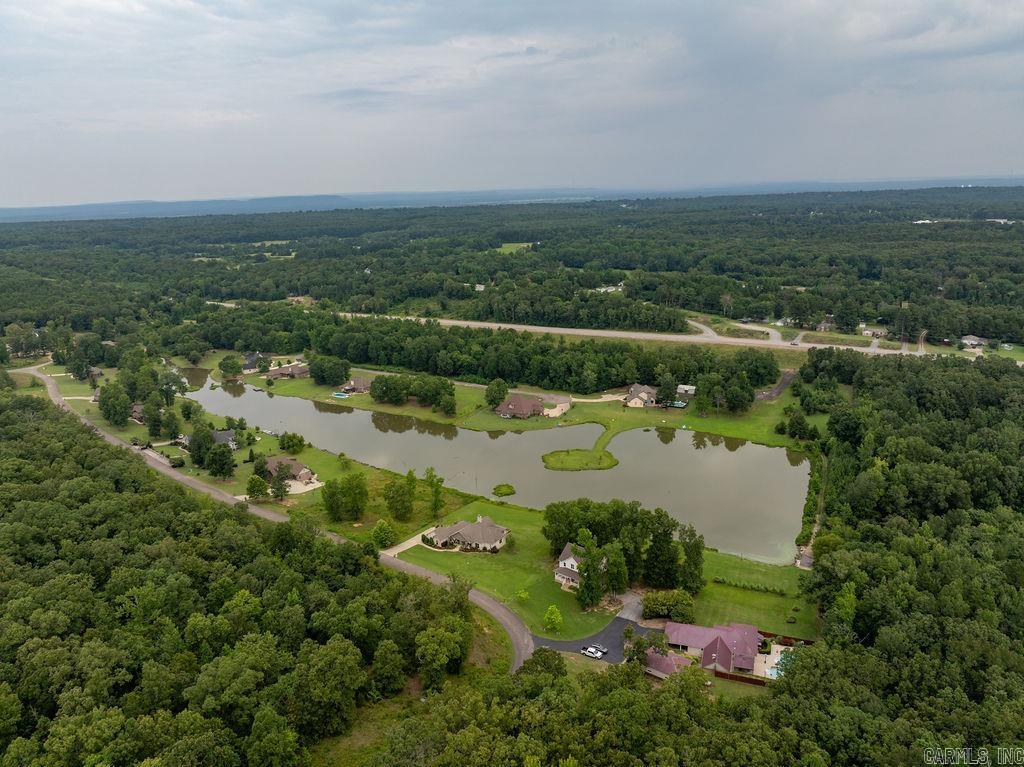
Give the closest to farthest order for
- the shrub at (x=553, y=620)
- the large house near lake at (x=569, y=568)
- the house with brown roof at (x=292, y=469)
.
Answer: the shrub at (x=553, y=620)
the large house near lake at (x=569, y=568)
the house with brown roof at (x=292, y=469)

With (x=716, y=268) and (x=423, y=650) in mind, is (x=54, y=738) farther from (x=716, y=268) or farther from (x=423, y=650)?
(x=716, y=268)

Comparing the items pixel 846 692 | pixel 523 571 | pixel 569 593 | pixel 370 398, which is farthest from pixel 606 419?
pixel 846 692

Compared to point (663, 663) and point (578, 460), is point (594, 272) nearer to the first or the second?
point (578, 460)

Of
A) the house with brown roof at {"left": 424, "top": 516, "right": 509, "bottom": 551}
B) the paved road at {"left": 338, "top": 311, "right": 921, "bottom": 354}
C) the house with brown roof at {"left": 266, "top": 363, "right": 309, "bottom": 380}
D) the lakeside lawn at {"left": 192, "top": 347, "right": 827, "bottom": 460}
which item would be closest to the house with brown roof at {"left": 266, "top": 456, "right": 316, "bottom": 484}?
the house with brown roof at {"left": 424, "top": 516, "right": 509, "bottom": 551}

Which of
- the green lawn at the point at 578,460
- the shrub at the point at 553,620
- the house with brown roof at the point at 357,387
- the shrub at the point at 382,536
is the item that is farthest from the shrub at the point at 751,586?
the house with brown roof at the point at 357,387

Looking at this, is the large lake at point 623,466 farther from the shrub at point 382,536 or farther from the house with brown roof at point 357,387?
the shrub at point 382,536

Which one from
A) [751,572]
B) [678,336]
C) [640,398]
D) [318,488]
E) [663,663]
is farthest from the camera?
[678,336]
